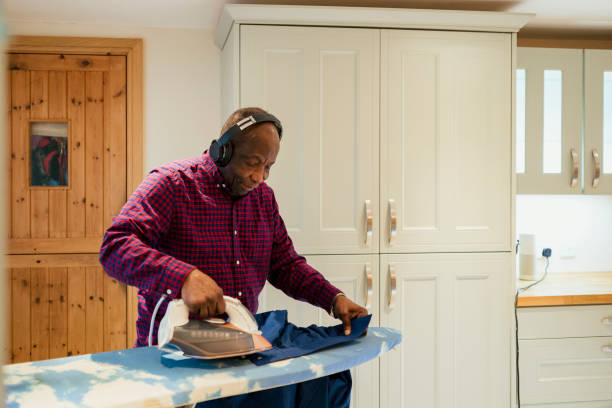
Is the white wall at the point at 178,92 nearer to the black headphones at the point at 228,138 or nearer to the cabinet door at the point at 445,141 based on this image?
the cabinet door at the point at 445,141

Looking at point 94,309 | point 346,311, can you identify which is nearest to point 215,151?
point 346,311

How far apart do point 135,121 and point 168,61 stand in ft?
1.17

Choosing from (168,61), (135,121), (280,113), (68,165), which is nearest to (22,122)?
(68,165)

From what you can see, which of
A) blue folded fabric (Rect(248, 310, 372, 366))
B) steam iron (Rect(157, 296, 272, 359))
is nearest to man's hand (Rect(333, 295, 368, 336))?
blue folded fabric (Rect(248, 310, 372, 366))

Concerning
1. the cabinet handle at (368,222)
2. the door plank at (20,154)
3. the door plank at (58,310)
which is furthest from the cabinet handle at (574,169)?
the door plank at (20,154)

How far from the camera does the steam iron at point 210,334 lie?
1.05 meters

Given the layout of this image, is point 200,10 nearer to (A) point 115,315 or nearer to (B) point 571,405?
(A) point 115,315

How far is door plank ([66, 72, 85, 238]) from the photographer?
2.65 metres

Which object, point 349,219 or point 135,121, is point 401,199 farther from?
point 135,121

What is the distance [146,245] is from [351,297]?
118 centimetres

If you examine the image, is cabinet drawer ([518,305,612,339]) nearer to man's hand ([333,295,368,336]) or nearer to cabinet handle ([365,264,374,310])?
cabinet handle ([365,264,374,310])

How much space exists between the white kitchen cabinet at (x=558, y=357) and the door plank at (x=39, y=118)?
2.35 meters

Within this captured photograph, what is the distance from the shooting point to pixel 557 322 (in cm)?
237

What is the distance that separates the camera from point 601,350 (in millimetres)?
2395
